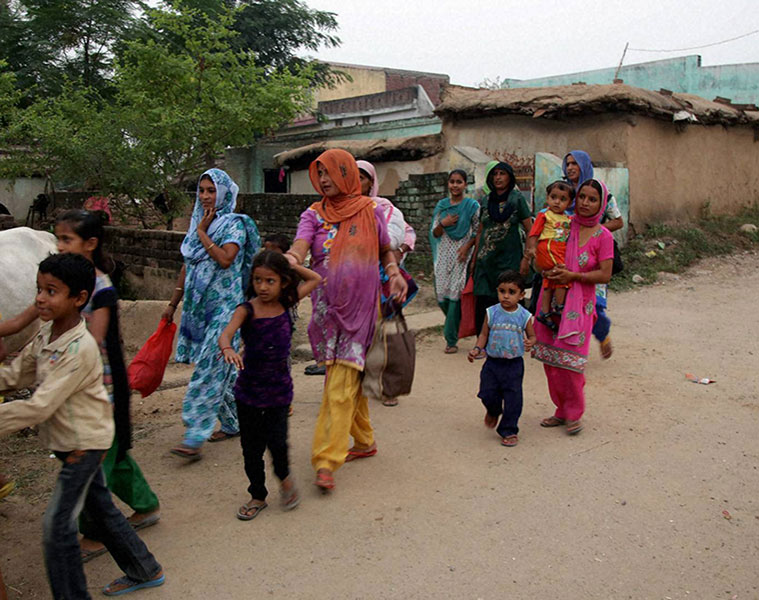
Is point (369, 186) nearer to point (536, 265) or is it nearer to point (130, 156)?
point (536, 265)

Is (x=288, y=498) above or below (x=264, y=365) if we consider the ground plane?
below

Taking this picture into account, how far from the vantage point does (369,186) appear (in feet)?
15.7

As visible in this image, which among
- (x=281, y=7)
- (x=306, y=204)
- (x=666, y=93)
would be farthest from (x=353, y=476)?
(x=281, y=7)

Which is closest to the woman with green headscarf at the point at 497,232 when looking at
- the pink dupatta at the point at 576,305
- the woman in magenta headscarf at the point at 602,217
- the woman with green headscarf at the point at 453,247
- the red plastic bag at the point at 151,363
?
the woman with green headscarf at the point at 453,247

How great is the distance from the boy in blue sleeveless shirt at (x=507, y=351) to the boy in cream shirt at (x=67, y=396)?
2.36 meters

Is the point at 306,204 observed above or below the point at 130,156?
below

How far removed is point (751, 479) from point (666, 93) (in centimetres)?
967

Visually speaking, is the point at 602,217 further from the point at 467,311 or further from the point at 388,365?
the point at 388,365

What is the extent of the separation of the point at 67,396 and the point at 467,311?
4688 millimetres

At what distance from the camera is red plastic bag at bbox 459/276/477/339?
21.9 ft

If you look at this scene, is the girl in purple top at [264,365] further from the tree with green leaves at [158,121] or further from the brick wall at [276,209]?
the tree with green leaves at [158,121]

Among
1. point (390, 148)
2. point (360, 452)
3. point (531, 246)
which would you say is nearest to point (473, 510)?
point (360, 452)

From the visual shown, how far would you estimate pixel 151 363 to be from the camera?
4066mm

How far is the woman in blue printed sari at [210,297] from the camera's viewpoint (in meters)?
4.21
